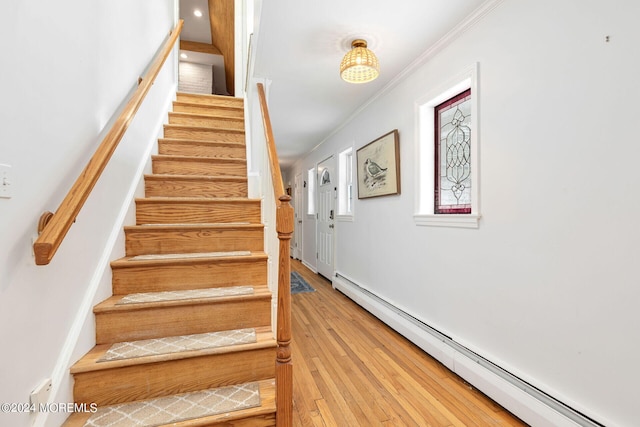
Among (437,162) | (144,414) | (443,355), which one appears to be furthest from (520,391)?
(144,414)

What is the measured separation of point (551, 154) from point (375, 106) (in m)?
1.94

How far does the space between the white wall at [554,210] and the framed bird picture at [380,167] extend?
27.4 inches

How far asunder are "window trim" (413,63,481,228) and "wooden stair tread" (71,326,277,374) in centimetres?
143

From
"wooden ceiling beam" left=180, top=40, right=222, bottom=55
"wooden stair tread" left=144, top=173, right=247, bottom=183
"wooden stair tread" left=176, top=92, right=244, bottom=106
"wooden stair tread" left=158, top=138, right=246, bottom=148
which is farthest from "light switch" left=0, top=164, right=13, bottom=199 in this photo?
"wooden ceiling beam" left=180, top=40, right=222, bottom=55

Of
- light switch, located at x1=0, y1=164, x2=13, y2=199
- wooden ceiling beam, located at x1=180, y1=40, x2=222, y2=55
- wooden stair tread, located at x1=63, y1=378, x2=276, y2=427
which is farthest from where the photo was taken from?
wooden ceiling beam, located at x1=180, y1=40, x2=222, y2=55

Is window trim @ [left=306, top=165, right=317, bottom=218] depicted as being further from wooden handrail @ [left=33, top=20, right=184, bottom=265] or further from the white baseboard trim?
wooden handrail @ [left=33, top=20, right=184, bottom=265]

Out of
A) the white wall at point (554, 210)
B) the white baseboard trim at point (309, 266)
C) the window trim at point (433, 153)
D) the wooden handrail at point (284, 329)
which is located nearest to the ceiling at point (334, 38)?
the white wall at point (554, 210)

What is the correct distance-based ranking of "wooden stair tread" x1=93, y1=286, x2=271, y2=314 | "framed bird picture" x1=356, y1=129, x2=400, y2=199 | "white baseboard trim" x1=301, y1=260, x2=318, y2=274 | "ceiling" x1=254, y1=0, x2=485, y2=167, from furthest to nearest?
1. "white baseboard trim" x1=301, y1=260, x2=318, y2=274
2. "framed bird picture" x1=356, y1=129, x2=400, y2=199
3. "ceiling" x1=254, y1=0, x2=485, y2=167
4. "wooden stair tread" x1=93, y1=286, x2=271, y2=314

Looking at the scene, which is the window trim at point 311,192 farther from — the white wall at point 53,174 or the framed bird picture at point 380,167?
the white wall at point 53,174

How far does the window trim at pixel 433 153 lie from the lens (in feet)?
5.97

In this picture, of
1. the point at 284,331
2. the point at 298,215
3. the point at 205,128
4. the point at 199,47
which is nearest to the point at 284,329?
the point at 284,331

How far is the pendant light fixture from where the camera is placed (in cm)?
193

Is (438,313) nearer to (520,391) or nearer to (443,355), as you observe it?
(443,355)

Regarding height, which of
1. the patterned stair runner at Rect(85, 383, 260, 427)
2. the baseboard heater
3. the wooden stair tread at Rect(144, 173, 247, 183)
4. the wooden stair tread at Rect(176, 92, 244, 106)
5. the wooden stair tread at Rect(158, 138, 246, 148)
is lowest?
the baseboard heater
